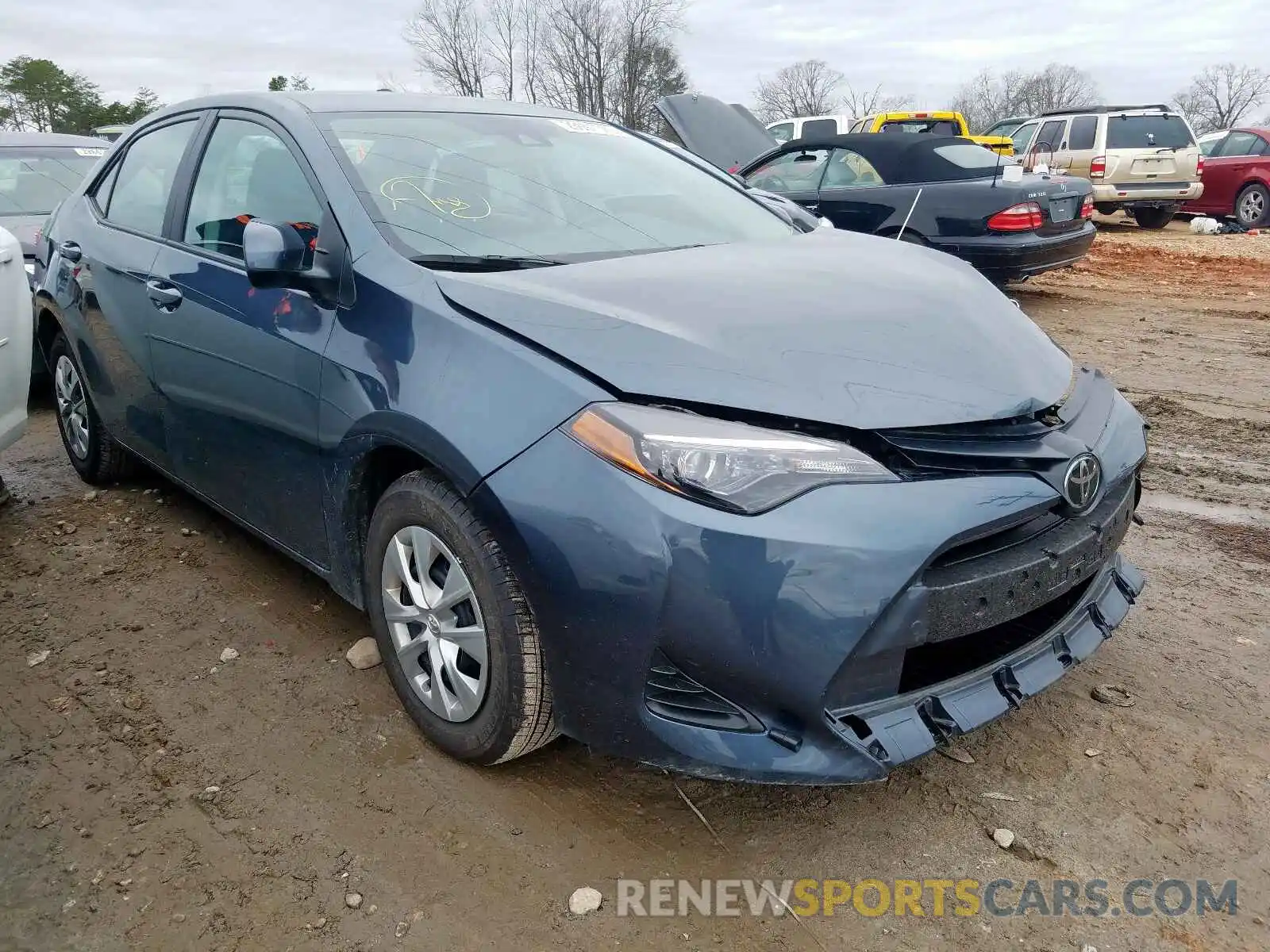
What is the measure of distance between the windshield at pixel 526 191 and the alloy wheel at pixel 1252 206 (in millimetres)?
14536

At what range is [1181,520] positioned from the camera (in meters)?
3.81

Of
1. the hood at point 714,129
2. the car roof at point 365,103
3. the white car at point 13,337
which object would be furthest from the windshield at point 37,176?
the hood at point 714,129

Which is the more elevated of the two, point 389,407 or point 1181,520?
point 389,407

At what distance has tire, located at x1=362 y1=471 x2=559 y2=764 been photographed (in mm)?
2084

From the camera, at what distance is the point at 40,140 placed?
24.0 feet

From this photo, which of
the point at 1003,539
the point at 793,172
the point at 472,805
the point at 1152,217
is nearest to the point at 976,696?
the point at 1003,539

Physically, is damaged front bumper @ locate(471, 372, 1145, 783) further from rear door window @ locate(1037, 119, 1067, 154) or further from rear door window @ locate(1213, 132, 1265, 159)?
rear door window @ locate(1213, 132, 1265, 159)

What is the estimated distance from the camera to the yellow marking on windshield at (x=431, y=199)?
8.66ft

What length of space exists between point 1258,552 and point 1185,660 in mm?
993

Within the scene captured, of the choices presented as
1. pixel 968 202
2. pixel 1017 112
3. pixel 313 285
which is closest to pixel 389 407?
pixel 313 285

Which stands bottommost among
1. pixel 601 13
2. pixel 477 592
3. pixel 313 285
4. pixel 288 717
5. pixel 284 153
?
pixel 288 717

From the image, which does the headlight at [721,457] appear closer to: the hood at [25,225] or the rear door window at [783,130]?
the hood at [25,225]

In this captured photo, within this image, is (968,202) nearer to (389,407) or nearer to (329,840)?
(389,407)

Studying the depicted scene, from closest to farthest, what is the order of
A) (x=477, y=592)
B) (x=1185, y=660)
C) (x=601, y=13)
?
(x=477, y=592) < (x=1185, y=660) < (x=601, y=13)
